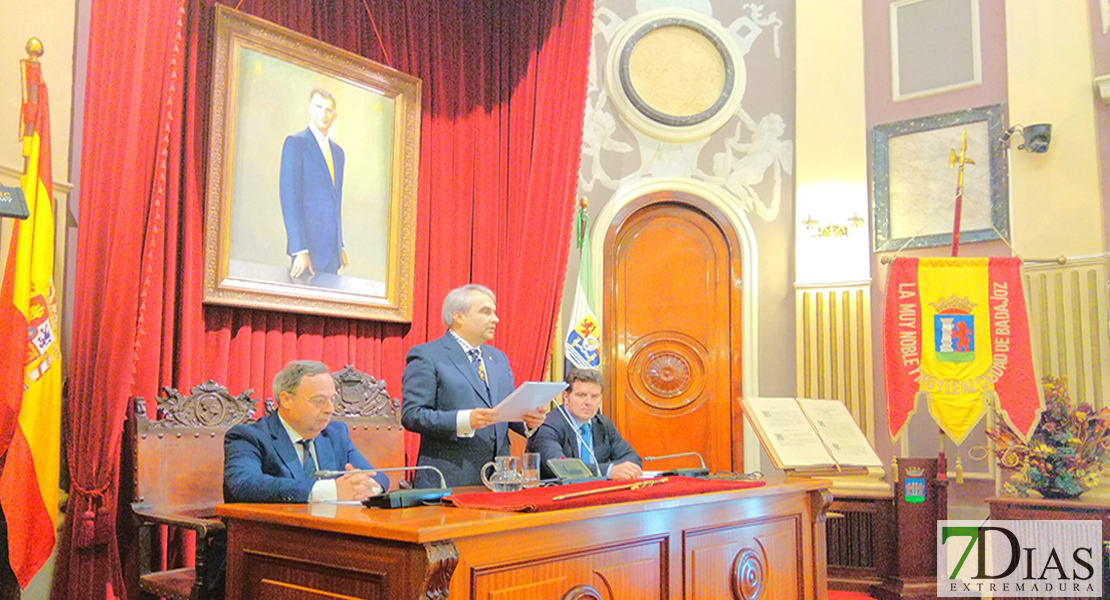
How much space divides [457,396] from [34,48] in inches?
76.6

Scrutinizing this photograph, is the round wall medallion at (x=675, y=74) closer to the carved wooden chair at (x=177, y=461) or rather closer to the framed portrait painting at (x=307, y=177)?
the framed portrait painting at (x=307, y=177)

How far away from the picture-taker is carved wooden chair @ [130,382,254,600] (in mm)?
3131

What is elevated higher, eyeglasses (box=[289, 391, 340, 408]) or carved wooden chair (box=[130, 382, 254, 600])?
eyeglasses (box=[289, 391, 340, 408])

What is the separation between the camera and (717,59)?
266 inches

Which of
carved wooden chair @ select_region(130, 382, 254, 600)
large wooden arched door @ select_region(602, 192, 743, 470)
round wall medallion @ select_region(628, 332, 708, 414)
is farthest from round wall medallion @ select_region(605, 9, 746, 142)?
carved wooden chair @ select_region(130, 382, 254, 600)

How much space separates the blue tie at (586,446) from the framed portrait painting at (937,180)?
11.2 feet

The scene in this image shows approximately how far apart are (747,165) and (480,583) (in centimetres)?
518

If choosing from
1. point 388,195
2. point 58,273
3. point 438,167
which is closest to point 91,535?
point 58,273

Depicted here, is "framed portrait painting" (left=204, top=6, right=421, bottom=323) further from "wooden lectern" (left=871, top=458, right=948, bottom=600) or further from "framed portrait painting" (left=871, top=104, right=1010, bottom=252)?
"framed portrait painting" (left=871, top=104, right=1010, bottom=252)

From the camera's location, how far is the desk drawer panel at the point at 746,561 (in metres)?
2.81

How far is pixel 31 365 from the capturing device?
2.97 metres

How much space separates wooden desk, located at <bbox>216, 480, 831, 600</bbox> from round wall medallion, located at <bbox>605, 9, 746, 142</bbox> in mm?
4086

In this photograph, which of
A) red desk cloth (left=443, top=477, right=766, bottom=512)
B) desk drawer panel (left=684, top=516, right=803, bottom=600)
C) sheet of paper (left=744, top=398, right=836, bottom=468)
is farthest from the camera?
sheet of paper (left=744, top=398, right=836, bottom=468)

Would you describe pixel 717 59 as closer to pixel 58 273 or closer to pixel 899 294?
pixel 899 294
